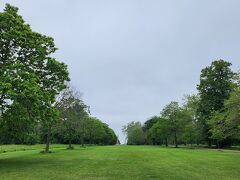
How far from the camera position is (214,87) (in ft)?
253

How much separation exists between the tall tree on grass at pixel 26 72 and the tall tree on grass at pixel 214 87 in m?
50.9

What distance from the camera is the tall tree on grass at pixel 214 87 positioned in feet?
249

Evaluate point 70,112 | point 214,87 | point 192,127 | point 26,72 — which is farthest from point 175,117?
point 26,72

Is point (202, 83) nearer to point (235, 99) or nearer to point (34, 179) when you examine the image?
point (235, 99)

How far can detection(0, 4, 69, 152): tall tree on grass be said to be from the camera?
24859 millimetres

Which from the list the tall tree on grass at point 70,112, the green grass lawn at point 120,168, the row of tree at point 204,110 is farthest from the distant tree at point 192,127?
the green grass lawn at point 120,168

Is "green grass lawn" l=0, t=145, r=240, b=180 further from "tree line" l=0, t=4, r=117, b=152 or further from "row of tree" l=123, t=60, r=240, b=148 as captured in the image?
"row of tree" l=123, t=60, r=240, b=148

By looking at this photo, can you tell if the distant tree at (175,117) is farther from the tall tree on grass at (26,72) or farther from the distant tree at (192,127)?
the tall tree on grass at (26,72)

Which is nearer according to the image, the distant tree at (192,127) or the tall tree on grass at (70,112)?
the tall tree on grass at (70,112)

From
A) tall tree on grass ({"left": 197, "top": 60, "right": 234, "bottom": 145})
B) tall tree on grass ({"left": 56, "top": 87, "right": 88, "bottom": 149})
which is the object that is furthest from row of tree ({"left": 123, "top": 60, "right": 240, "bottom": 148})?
tall tree on grass ({"left": 56, "top": 87, "right": 88, "bottom": 149})

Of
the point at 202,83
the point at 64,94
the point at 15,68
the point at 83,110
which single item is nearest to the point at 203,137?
the point at 202,83

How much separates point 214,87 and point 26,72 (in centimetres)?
5860

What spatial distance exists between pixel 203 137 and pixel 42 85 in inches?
2369

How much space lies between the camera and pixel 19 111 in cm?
2612
